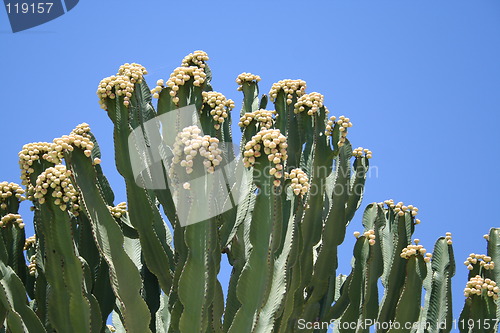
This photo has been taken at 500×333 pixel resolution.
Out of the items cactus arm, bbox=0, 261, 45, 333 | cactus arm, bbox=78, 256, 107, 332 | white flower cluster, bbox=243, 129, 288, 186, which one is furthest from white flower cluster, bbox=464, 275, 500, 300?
cactus arm, bbox=0, 261, 45, 333

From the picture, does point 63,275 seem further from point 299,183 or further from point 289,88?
point 289,88

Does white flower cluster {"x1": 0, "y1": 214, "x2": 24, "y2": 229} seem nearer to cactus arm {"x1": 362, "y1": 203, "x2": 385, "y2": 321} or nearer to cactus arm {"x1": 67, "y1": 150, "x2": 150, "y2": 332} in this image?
cactus arm {"x1": 67, "y1": 150, "x2": 150, "y2": 332}

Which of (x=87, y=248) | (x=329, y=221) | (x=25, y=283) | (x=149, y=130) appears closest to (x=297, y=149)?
(x=329, y=221)

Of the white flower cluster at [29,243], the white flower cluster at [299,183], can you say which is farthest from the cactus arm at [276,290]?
the white flower cluster at [29,243]

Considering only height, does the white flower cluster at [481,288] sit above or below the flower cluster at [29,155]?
below

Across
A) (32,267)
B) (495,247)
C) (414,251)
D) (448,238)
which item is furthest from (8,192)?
(495,247)

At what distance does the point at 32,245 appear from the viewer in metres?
6.64

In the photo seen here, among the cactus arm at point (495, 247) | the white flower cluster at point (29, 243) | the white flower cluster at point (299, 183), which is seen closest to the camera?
the white flower cluster at point (299, 183)

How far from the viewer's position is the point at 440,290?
580cm

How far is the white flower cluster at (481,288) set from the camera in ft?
18.0

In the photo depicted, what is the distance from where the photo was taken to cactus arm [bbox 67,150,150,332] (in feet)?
15.9

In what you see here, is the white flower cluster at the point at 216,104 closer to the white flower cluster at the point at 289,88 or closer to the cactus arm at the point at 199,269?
the white flower cluster at the point at 289,88

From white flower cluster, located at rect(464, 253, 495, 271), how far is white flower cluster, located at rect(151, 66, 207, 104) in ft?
7.59

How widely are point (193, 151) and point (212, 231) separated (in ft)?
1.49
